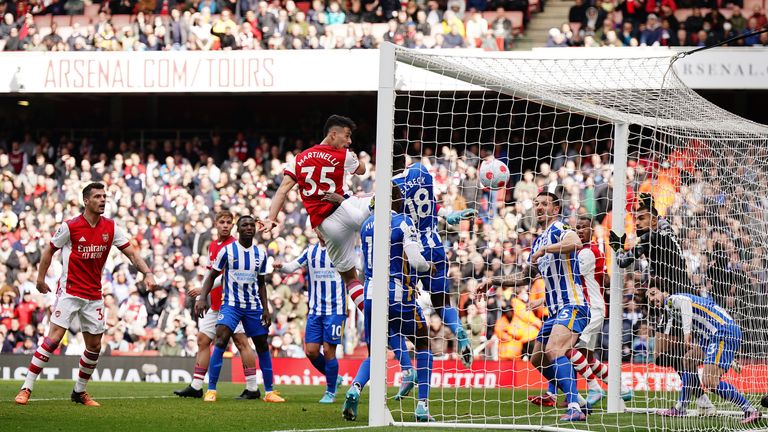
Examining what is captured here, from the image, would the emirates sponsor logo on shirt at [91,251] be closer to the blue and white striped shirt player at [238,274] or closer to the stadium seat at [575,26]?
the blue and white striped shirt player at [238,274]

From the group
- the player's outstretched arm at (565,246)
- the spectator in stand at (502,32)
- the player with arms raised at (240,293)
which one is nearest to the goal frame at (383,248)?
the player's outstretched arm at (565,246)

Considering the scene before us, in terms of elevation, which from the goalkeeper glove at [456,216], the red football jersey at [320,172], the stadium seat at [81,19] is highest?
the stadium seat at [81,19]

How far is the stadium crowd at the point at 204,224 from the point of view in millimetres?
16922

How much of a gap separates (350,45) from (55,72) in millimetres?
5974

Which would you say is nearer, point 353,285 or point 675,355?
point 675,355

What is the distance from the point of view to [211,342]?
12.8 metres

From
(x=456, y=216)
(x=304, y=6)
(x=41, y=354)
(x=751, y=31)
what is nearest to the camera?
(x=456, y=216)

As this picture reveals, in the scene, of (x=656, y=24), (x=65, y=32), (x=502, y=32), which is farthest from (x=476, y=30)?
(x=65, y=32)

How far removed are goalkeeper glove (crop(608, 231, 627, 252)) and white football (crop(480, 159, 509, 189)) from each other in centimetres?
116

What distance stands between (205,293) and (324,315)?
1.35 meters

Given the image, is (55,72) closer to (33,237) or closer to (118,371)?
(33,237)

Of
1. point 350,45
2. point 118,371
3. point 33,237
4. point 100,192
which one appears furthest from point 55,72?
point 100,192

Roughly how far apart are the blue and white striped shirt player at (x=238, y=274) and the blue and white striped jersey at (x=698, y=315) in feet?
15.0

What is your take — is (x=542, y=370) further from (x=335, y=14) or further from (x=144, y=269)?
(x=335, y=14)
